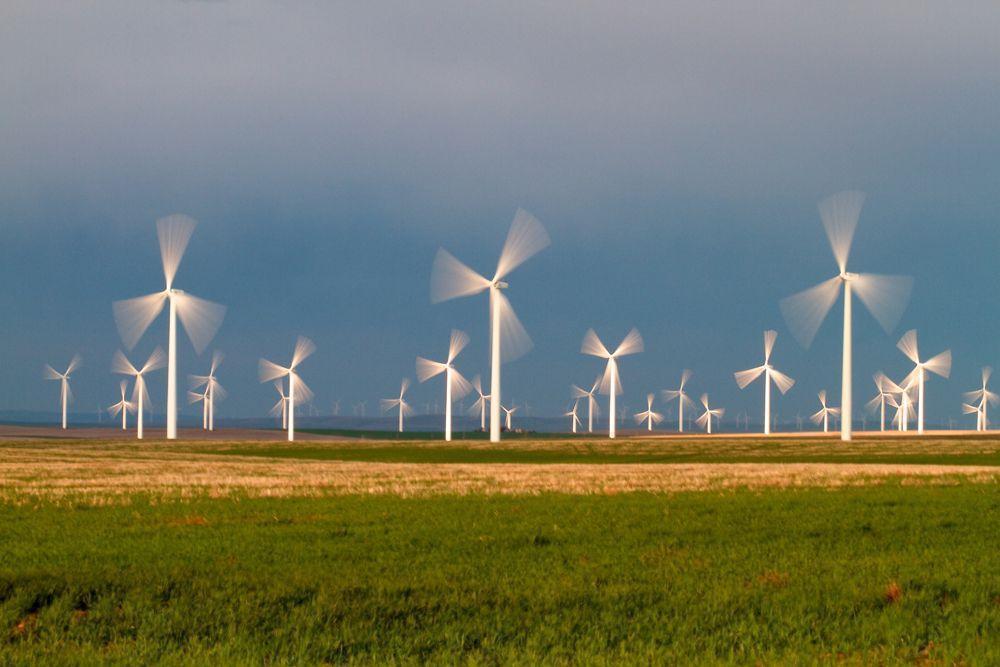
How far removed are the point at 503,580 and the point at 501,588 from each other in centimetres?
71

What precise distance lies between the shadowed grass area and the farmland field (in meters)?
0.05

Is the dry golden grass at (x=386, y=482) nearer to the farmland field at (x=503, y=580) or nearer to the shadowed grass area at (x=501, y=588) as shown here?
the farmland field at (x=503, y=580)

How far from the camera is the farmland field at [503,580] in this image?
11.8 metres

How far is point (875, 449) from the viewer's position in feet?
297

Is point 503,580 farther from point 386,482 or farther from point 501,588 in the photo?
point 386,482

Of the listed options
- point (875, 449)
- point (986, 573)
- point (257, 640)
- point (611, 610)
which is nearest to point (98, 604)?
point (257, 640)

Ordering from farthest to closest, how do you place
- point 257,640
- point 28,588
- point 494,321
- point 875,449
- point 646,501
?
point 494,321, point 875,449, point 646,501, point 28,588, point 257,640

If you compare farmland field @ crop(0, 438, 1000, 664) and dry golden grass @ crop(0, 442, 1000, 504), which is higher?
farmland field @ crop(0, 438, 1000, 664)

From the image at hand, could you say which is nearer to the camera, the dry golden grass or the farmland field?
A: the farmland field

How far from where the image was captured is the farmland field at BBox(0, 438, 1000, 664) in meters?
11.8

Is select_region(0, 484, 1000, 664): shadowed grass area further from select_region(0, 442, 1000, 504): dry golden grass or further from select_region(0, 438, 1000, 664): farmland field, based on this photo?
select_region(0, 442, 1000, 504): dry golden grass

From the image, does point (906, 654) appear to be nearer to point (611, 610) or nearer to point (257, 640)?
point (611, 610)

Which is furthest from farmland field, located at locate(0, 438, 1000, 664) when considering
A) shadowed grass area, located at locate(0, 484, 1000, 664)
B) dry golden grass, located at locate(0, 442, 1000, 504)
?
dry golden grass, located at locate(0, 442, 1000, 504)

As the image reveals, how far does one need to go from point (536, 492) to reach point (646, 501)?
493cm
